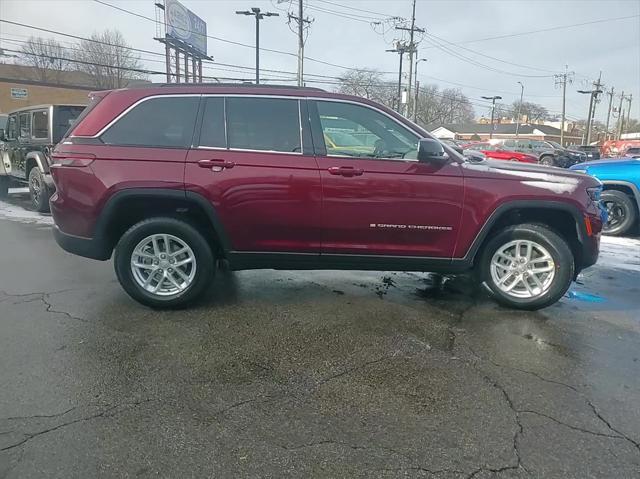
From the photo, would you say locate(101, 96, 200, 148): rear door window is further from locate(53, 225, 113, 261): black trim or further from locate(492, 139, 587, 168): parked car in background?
locate(492, 139, 587, 168): parked car in background

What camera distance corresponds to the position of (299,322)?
418 centimetres

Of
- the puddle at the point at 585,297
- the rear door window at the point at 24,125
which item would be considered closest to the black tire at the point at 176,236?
the puddle at the point at 585,297

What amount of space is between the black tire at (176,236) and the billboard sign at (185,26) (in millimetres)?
35493

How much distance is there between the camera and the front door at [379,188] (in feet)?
13.6

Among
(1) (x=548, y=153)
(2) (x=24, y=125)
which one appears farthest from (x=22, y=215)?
(1) (x=548, y=153)

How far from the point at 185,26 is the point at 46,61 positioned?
2231 cm

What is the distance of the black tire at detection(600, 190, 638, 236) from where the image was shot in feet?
27.6

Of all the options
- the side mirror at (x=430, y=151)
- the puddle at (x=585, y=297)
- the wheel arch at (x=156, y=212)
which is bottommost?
the puddle at (x=585, y=297)

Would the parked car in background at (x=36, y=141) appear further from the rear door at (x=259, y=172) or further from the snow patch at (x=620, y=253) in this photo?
the snow patch at (x=620, y=253)

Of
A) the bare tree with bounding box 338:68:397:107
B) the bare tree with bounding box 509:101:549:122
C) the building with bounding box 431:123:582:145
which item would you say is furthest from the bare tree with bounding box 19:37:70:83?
the bare tree with bounding box 509:101:549:122

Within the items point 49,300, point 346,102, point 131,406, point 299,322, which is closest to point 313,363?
point 299,322

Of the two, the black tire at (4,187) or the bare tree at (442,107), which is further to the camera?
the bare tree at (442,107)

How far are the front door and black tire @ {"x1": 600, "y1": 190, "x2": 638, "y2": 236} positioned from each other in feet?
18.8

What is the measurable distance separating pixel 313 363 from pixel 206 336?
969mm
